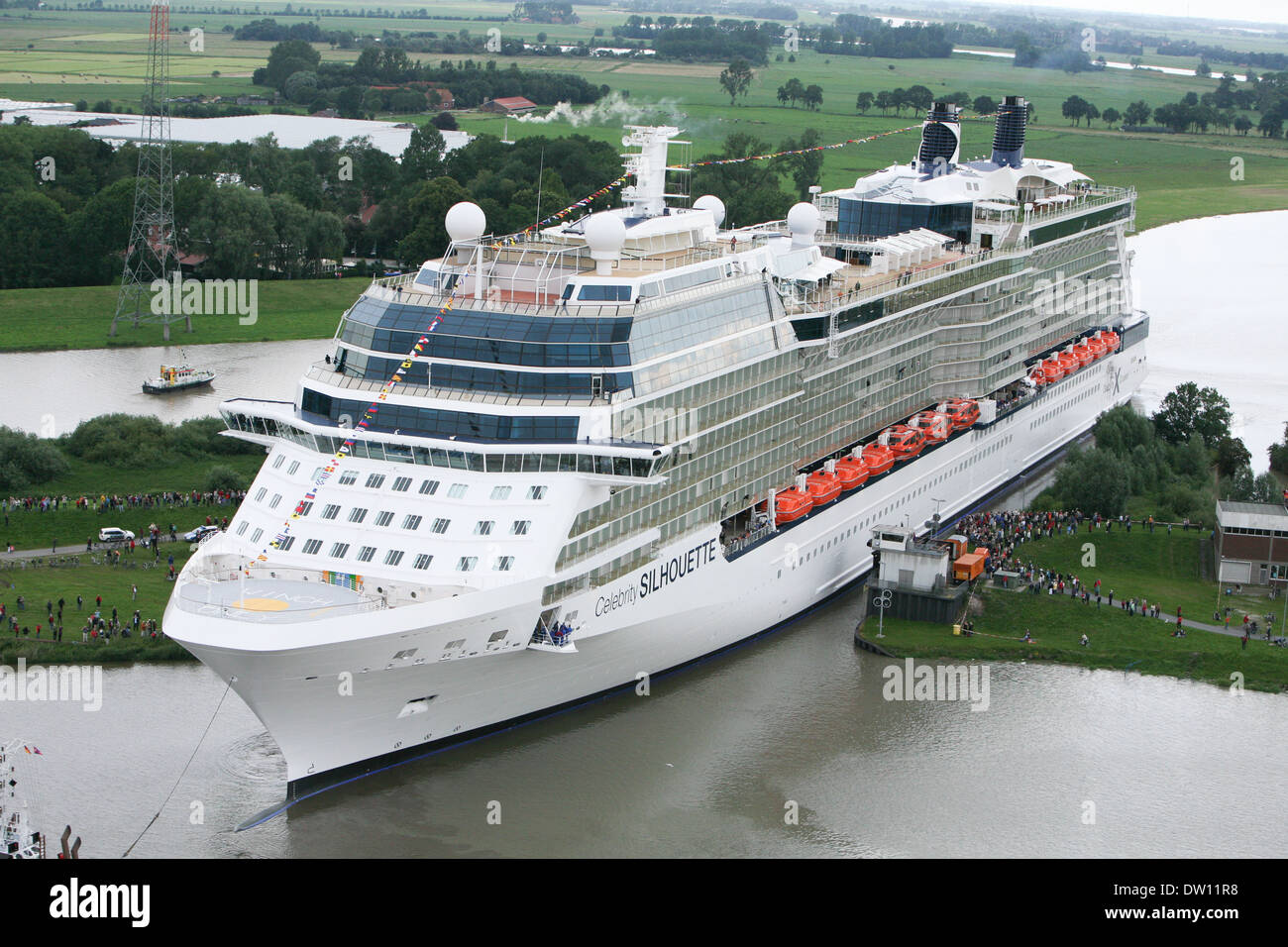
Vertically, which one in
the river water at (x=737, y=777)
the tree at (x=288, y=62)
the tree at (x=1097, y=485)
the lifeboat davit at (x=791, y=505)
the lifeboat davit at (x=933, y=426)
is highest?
the tree at (x=288, y=62)

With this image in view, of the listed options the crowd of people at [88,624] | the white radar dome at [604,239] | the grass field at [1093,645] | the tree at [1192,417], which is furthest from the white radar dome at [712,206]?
the tree at [1192,417]

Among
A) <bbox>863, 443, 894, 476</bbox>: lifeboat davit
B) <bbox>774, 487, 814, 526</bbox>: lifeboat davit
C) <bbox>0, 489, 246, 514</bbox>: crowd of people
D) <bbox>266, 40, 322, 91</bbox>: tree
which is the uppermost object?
<bbox>266, 40, 322, 91</bbox>: tree

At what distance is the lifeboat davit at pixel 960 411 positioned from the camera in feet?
168

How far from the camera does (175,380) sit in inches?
2653

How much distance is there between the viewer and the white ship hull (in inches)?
1188

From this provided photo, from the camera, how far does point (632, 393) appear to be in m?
35.0

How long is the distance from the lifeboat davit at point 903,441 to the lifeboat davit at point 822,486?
3.88 m

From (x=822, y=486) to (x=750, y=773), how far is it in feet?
35.9

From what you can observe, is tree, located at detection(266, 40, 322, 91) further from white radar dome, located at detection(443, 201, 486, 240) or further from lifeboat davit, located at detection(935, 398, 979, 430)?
white radar dome, located at detection(443, 201, 486, 240)

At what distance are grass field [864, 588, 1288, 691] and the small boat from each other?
1432 inches

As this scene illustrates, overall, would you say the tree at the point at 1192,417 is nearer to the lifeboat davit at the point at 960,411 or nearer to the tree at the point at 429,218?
the lifeboat davit at the point at 960,411

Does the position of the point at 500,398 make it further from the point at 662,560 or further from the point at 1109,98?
the point at 1109,98

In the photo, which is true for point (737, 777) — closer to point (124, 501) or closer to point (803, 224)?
point (803, 224)

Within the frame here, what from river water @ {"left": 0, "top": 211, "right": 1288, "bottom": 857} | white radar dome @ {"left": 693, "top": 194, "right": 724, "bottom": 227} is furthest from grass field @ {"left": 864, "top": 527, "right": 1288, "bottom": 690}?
white radar dome @ {"left": 693, "top": 194, "right": 724, "bottom": 227}
